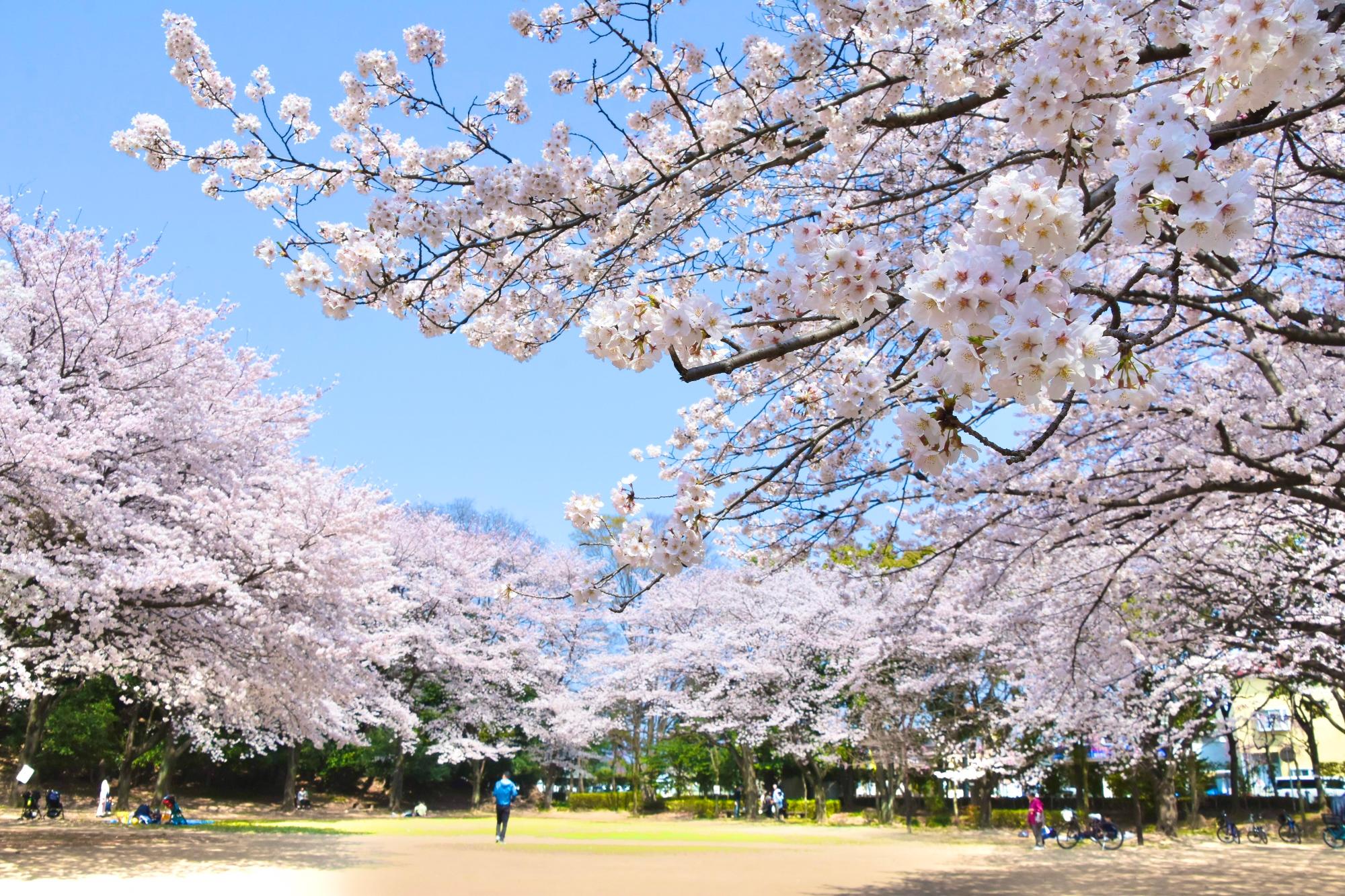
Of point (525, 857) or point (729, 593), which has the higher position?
point (729, 593)

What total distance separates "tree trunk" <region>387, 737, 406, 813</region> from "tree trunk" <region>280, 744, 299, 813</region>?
275 cm

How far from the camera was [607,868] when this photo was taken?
919 centimetres

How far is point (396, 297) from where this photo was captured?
150 inches

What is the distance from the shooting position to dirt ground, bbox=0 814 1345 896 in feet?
24.5

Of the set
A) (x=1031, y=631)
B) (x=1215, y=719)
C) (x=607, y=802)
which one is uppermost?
(x=1031, y=631)

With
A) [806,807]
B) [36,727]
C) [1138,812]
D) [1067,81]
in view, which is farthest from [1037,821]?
[36,727]

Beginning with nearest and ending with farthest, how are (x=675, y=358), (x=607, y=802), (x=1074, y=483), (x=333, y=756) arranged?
(x=675, y=358) < (x=1074, y=483) < (x=333, y=756) < (x=607, y=802)

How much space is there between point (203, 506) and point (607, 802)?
2396 centimetres

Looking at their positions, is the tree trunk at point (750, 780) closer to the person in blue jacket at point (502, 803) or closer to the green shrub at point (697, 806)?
the green shrub at point (697, 806)

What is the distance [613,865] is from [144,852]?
17.8ft

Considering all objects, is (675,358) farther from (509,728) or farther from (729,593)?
(509,728)

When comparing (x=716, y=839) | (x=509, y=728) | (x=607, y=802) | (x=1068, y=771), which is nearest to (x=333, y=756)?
(x=509, y=728)

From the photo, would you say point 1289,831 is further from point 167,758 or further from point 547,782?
point 167,758

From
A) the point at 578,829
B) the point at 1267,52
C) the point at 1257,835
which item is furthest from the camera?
the point at 578,829
